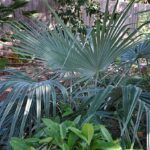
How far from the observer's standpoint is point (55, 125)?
1855 millimetres

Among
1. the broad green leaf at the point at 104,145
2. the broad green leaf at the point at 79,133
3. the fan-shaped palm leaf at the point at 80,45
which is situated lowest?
the broad green leaf at the point at 104,145

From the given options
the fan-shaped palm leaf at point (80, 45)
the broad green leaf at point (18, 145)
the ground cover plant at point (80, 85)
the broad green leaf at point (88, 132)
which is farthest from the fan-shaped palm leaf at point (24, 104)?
the broad green leaf at point (88, 132)

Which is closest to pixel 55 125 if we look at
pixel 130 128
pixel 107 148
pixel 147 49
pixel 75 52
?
pixel 107 148

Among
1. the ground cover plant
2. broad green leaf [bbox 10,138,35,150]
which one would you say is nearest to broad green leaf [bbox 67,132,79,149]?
broad green leaf [bbox 10,138,35,150]

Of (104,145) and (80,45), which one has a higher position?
(80,45)

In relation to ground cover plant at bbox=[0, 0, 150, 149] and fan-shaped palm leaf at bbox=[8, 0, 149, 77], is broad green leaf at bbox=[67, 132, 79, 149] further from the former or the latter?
fan-shaped palm leaf at bbox=[8, 0, 149, 77]

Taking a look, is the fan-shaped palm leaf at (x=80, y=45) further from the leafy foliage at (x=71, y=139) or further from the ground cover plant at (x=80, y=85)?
the leafy foliage at (x=71, y=139)

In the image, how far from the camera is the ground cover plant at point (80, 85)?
2.23m

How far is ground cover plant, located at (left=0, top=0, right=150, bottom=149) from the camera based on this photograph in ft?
7.32

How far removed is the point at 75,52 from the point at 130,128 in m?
0.71

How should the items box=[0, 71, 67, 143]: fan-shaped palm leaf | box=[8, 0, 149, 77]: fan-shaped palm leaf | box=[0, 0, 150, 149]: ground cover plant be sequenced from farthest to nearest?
box=[8, 0, 149, 77]: fan-shaped palm leaf < box=[0, 71, 67, 143]: fan-shaped palm leaf < box=[0, 0, 150, 149]: ground cover plant

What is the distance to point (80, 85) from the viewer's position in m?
2.85

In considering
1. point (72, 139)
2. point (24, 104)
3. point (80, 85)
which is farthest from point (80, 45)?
point (72, 139)

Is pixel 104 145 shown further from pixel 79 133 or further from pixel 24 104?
pixel 24 104
